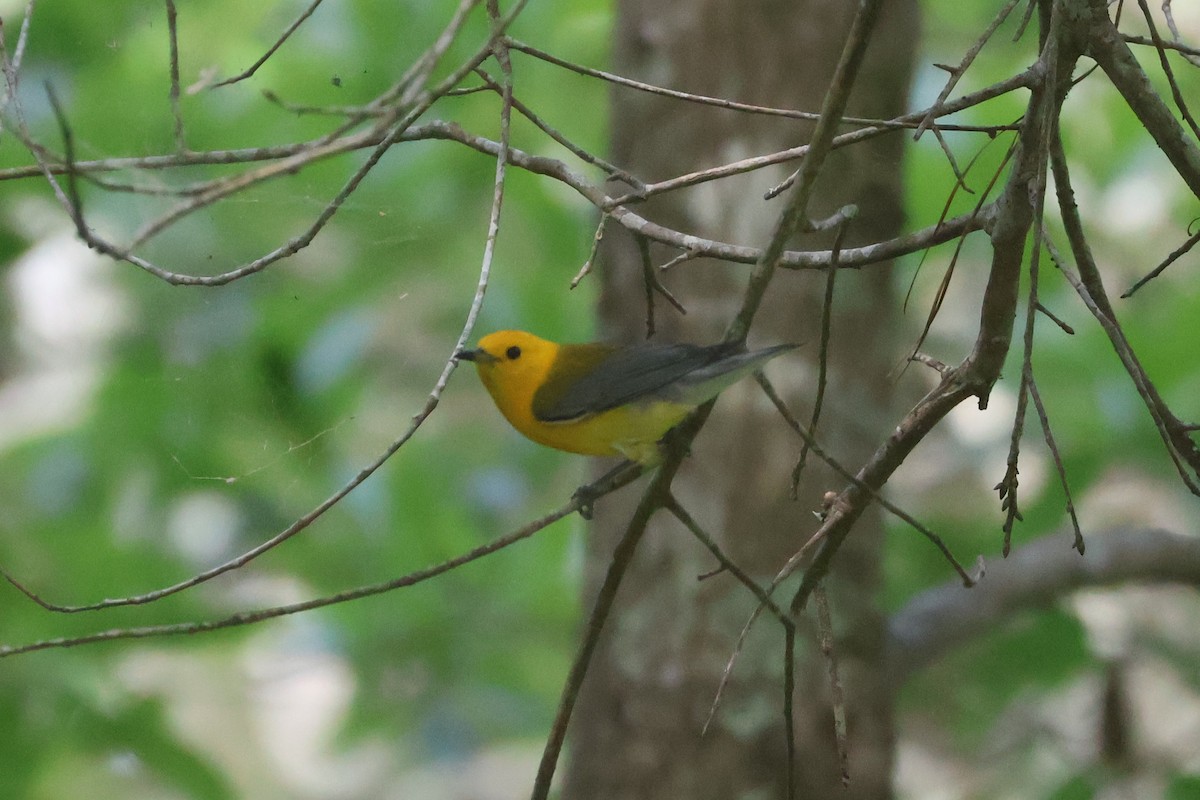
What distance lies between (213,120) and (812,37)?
1876 millimetres

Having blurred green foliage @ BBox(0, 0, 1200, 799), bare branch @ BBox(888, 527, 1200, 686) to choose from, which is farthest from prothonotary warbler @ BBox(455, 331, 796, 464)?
bare branch @ BBox(888, 527, 1200, 686)

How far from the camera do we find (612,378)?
280 cm

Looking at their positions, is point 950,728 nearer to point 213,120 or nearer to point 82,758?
point 82,758

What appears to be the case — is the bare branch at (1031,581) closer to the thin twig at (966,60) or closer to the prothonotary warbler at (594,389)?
the prothonotary warbler at (594,389)

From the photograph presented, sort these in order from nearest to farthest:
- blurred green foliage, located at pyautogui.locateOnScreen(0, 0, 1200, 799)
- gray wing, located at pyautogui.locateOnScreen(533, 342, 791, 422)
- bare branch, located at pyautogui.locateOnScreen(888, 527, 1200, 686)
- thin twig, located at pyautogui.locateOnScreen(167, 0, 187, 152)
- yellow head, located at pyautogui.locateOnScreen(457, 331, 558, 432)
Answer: thin twig, located at pyautogui.locateOnScreen(167, 0, 187, 152) < gray wing, located at pyautogui.locateOnScreen(533, 342, 791, 422) < yellow head, located at pyautogui.locateOnScreen(457, 331, 558, 432) < blurred green foliage, located at pyautogui.locateOnScreen(0, 0, 1200, 799) < bare branch, located at pyautogui.locateOnScreen(888, 527, 1200, 686)

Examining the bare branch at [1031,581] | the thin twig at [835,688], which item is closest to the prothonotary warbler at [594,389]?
the thin twig at [835,688]

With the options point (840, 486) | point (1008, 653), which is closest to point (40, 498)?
point (840, 486)

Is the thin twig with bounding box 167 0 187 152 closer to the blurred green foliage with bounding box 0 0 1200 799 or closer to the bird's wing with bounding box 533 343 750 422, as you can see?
the blurred green foliage with bounding box 0 0 1200 799

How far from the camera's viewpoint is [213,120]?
3605mm

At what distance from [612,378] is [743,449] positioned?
774 mm

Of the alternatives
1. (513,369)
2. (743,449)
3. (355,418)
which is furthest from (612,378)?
(355,418)

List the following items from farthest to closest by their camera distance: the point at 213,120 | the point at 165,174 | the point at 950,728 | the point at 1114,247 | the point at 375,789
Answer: the point at 375,789 → the point at 1114,247 → the point at 950,728 → the point at 213,120 → the point at 165,174

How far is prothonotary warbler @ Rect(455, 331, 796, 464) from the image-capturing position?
104 inches

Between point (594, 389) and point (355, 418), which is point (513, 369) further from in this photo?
point (355, 418)
